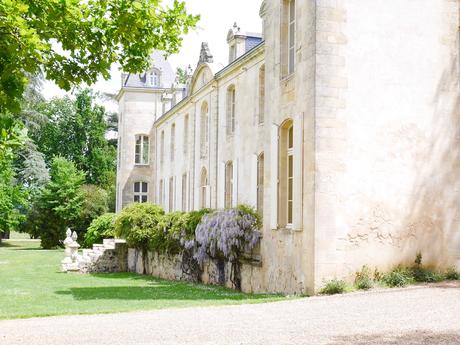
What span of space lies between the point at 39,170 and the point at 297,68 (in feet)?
102

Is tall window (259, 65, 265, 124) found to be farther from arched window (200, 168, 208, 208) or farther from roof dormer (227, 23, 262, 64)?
arched window (200, 168, 208, 208)

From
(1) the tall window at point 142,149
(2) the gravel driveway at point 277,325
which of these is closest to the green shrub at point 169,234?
(2) the gravel driveway at point 277,325

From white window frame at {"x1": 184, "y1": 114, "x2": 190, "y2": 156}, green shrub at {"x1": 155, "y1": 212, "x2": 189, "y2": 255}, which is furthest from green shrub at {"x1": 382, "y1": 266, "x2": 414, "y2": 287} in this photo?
white window frame at {"x1": 184, "y1": 114, "x2": 190, "y2": 156}

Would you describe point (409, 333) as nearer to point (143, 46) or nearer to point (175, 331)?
point (175, 331)

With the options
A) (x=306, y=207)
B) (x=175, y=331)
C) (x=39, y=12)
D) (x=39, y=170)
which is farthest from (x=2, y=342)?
(x=39, y=170)

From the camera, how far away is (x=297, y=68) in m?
13.5

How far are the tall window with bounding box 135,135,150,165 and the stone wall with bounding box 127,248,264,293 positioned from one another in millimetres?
9692

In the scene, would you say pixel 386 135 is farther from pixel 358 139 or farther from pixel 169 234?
pixel 169 234

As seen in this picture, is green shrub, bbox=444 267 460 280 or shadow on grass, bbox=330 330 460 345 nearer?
shadow on grass, bbox=330 330 460 345

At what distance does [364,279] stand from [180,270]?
32.6 feet

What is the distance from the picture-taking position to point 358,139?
12797 mm

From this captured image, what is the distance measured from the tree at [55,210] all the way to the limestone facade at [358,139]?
28725 mm

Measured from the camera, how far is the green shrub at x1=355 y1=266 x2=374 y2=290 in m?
12.2

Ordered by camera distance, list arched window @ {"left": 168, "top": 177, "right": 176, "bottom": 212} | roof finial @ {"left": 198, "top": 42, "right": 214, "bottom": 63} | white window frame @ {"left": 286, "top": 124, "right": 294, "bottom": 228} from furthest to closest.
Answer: arched window @ {"left": 168, "top": 177, "right": 176, "bottom": 212}
roof finial @ {"left": 198, "top": 42, "right": 214, "bottom": 63}
white window frame @ {"left": 286, "top": 124, "right": 294, "bottom": 228}
